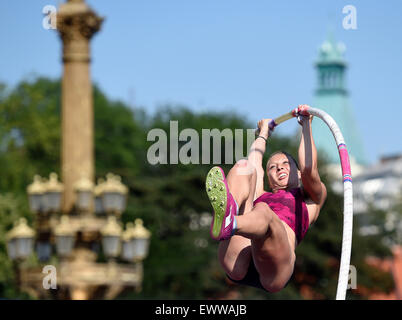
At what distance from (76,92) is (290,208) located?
27.0 metres

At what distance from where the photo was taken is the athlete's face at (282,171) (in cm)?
1452

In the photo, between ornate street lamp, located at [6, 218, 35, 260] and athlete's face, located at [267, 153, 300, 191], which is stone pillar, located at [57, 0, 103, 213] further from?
athlete's face, located at [267, 153, 300, 191]

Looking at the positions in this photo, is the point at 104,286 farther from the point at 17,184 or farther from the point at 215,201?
the point at 215,201

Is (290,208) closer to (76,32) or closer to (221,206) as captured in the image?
(221,206)

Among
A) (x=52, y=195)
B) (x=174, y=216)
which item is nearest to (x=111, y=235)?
(x=52, y=195)

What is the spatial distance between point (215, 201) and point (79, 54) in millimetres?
28325

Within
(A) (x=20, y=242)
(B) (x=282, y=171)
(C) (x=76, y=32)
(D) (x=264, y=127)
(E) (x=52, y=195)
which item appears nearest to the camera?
(B) (x=282, y=171)

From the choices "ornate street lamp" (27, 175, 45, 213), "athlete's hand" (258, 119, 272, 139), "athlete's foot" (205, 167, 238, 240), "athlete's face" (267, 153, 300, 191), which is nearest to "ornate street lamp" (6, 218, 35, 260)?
"ornate street lamp" (27, 175, 45, 213)

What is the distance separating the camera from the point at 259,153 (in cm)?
1420

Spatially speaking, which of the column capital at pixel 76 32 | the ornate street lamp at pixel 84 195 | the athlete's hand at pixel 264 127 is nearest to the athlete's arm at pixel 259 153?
the athlete's hand at pixel 264 127

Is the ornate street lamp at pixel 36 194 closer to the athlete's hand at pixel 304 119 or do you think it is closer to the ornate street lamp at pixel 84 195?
the ornate street lamp at pixel 84 195

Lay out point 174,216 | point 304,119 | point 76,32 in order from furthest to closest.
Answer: point 174,216, point 76,32, point 304,119

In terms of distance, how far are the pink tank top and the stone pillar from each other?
26210 mm

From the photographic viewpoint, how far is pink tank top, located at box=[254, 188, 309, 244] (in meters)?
14.2
